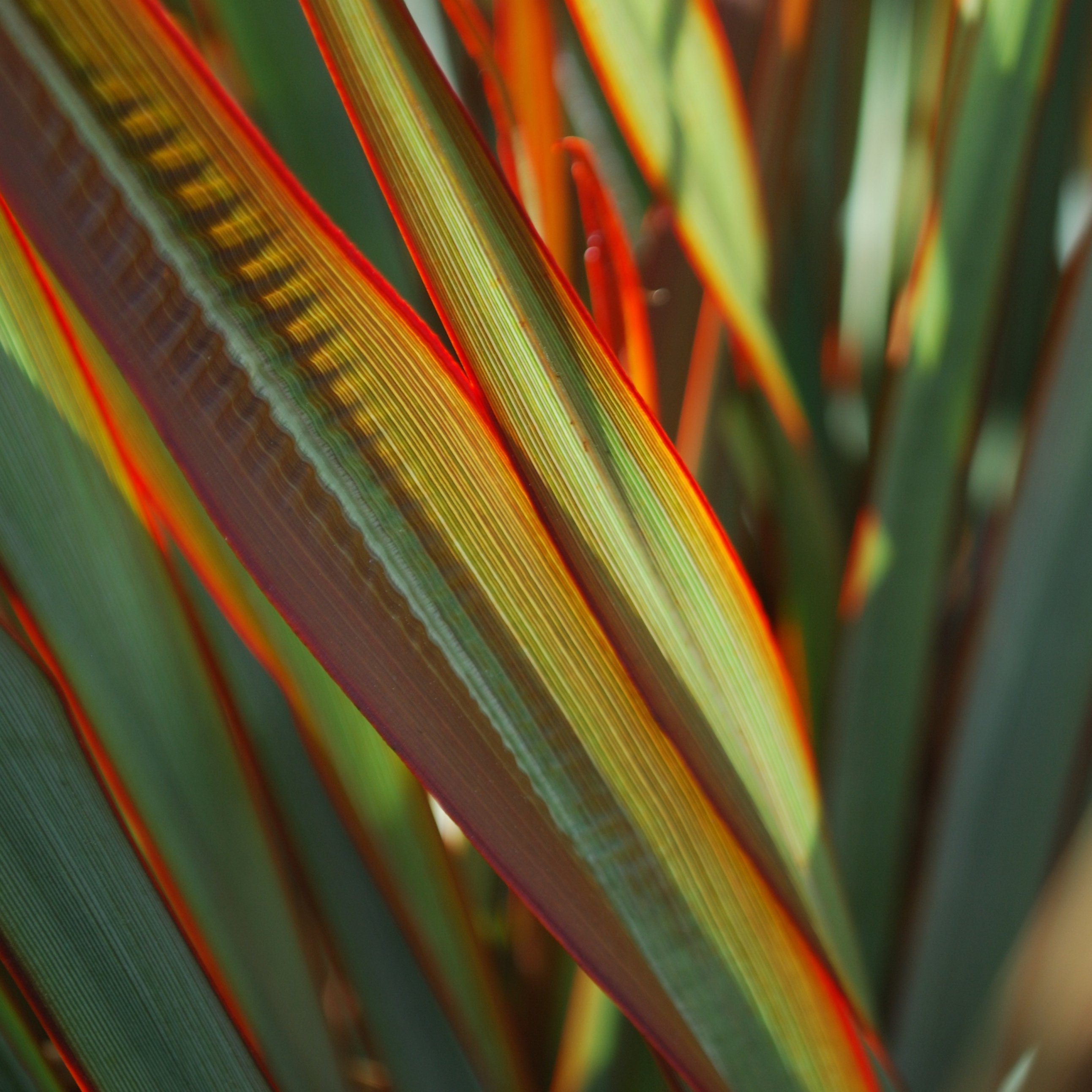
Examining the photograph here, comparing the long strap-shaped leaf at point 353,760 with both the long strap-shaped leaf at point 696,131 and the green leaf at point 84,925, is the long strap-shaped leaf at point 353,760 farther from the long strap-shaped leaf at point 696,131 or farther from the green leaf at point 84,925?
the long strap-shaped leaf at point 696,131

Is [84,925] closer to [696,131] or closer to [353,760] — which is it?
[353,760]

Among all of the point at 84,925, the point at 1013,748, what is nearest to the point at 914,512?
the point at 1013,748

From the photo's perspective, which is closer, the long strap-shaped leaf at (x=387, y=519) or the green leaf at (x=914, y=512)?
the long strap-shaped leaf at (x=387, y=519)

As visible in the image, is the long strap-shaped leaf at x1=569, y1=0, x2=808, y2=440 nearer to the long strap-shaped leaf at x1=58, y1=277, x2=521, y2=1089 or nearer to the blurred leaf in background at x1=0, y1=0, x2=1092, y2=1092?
the blurred leaf in background at x1=0, y1=0, x2=1092, y2=1092

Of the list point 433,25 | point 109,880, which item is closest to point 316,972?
point 109,880

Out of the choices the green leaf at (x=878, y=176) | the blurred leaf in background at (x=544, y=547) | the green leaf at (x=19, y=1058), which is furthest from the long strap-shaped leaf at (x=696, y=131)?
the green leaf at (x=19, y=1058)

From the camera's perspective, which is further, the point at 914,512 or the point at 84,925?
the point at 914,512
